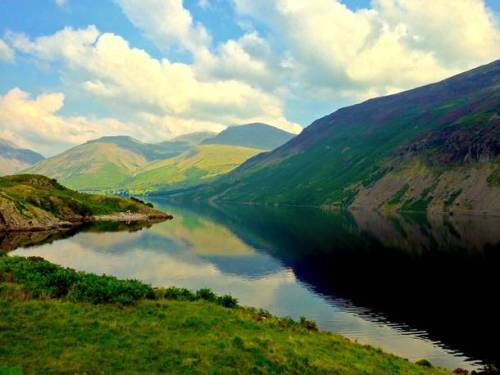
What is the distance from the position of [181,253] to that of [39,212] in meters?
82.8

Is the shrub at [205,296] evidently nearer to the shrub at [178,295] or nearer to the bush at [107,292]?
the shrub at [178,295]

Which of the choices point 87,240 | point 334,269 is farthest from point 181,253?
point 334,269

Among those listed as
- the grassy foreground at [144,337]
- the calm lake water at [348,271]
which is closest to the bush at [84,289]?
the grassy foreground at [144,337]

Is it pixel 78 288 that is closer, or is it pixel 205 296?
pixel 78 288

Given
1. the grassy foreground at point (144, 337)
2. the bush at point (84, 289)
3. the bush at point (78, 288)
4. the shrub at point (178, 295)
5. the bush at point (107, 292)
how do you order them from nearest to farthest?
the grassy foreground at point (144, 337)
the bush at point (107, 292)
the bush at point (78, 288)
the bush at point (84, 289)
the shrub at point (178, 295)

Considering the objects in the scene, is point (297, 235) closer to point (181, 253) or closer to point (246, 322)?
point (181, 253)

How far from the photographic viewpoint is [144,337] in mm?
33250

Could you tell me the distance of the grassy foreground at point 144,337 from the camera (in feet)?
93.7

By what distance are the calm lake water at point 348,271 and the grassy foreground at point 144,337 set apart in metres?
17.0

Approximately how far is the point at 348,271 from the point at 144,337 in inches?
2873

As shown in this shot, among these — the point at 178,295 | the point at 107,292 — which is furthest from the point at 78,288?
the point at 178,295

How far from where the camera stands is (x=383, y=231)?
180m

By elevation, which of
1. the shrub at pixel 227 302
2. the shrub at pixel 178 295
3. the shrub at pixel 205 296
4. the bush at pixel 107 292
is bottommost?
the shrub at pixel 227 302

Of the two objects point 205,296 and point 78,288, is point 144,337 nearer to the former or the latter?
point 78,288
